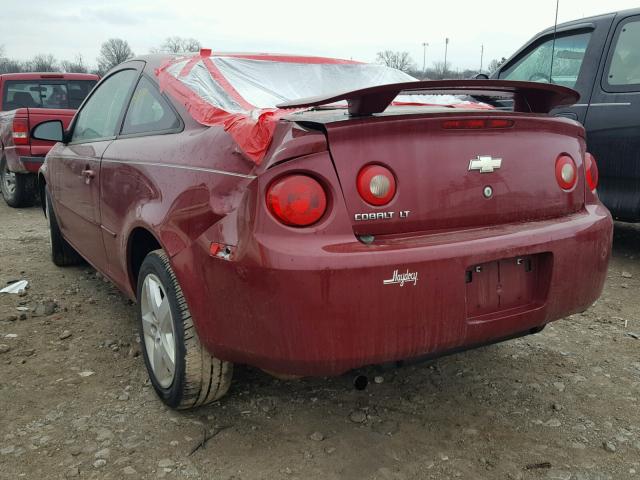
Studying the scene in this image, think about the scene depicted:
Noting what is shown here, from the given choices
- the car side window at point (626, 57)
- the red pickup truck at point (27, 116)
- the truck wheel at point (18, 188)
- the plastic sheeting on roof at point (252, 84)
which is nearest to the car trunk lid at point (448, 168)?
the plastic sheeting on roof at point (252, 84)

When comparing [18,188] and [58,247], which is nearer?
[58,247]

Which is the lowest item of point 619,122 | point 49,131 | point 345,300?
point 345,300

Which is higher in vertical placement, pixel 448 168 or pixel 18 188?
pixel 448 168

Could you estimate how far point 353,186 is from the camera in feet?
6.19

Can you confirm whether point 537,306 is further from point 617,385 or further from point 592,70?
point 592,70

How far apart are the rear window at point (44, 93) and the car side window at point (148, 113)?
630 centimetres

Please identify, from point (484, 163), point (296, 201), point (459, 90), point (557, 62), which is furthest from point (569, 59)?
point (296, 201)

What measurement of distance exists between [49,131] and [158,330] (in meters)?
2.12

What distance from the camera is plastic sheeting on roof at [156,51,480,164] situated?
204cm

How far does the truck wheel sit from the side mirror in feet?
12.9

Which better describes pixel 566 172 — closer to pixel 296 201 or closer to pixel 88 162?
pixel 296 201

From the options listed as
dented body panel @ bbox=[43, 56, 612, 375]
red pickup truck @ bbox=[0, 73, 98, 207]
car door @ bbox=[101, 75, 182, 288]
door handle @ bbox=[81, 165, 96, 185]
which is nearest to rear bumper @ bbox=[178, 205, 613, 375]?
dented body panel @ bbox=[43, 56, 612, 375]

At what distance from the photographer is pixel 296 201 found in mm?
1848

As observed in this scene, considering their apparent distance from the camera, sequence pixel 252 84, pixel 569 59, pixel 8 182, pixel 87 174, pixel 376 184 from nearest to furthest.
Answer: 1. pixel 376 184
2. pixel 252 84
3. pixel 87 174
4. pixel 569 59
5. pixel 8 182
